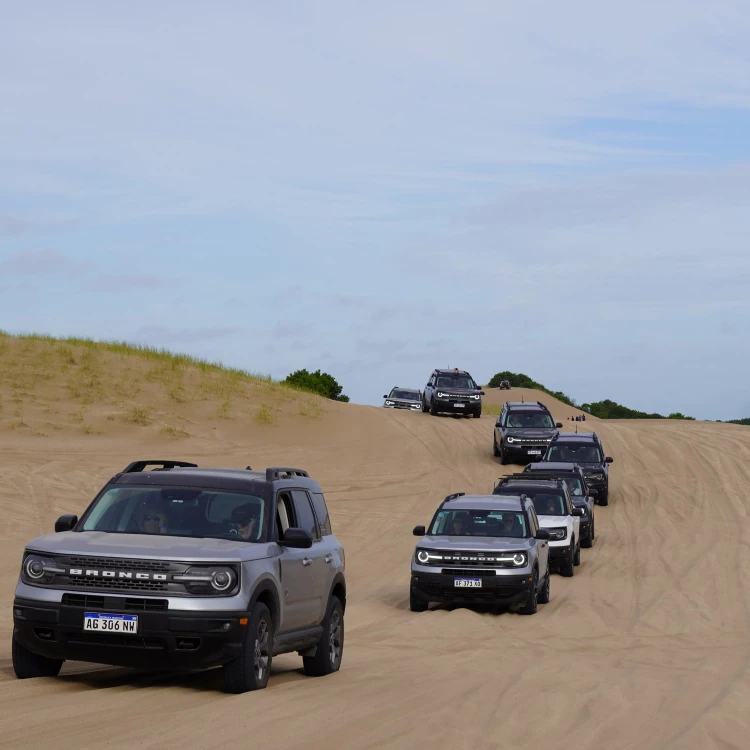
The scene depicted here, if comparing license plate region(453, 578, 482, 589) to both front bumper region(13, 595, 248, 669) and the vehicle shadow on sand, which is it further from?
front bumper region(13, 595, 248, 669)

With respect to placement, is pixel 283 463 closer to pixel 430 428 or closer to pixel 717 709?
pixel 430 428

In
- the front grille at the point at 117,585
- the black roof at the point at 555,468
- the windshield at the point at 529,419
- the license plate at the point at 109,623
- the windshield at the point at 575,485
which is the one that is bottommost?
the license plate at the point at 109,623

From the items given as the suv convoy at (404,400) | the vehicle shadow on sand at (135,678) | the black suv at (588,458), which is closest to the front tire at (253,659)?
the vehicle shadow on sand at (135,678)

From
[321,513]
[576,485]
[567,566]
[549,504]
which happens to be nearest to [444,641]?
[321,513]

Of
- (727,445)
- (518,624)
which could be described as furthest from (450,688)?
(727,445)

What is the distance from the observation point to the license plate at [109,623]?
883 cm

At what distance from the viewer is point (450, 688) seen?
400 inches

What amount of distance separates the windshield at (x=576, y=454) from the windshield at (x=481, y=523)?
14.1m

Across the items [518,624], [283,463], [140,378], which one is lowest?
[518,624]

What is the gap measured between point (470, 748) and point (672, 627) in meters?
9.19

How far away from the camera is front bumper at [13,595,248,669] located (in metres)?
8.84

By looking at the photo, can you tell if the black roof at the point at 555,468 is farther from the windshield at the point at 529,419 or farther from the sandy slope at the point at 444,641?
the windshield at the point at 529,419

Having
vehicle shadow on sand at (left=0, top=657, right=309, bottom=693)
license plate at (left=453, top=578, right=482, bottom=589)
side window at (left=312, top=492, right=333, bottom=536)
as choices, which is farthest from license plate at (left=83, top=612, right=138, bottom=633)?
license plate at (left=453, top=578, right=482, bottom=589)

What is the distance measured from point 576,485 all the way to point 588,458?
5968 millimetres
